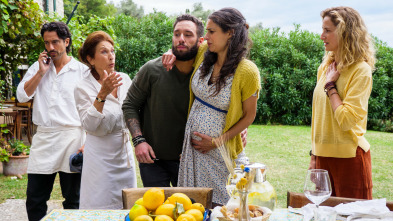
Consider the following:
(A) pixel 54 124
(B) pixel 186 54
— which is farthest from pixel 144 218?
(A) pixel 54 124

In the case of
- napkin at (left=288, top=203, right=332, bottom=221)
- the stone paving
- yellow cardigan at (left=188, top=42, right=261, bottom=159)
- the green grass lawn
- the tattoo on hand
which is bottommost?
the stone paving

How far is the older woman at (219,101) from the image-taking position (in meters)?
2.20

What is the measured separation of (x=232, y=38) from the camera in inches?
88.0

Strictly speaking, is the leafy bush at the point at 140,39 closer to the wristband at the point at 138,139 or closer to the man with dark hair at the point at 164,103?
the man with dark hair at the point at 164,103

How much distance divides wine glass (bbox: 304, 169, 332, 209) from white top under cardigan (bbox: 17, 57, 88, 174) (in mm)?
2124

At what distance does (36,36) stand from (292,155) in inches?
193

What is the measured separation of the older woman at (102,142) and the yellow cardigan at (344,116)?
132cm

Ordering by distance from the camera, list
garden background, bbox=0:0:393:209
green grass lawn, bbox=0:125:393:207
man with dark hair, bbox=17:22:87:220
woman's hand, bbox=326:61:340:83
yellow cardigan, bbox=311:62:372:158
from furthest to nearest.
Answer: garden background, bbox=0:0:393:209 < green grass lawn, bbox=0:125:393:207 < man with dark hair, bbox=17:22:87:220 < woman's hand, bbox=326:61:340:83 < yellow cardigan, bbox=311:62:372:158

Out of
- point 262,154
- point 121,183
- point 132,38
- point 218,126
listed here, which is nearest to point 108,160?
point 121,183

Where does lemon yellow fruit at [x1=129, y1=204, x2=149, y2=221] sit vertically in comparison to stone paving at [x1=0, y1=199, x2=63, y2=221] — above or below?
above

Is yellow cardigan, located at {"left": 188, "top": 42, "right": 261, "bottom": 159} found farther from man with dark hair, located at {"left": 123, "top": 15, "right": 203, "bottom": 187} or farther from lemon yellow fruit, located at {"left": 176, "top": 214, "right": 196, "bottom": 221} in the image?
lemon yellow fruit, located at {"left": 176, "top": 214, "right": 196, "bottom": 221}

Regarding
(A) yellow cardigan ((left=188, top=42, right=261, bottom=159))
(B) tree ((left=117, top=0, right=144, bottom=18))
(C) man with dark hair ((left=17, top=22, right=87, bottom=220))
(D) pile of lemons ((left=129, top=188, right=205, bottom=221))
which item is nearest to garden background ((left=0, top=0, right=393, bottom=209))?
(C) man with dark hair ((left=17, top=22, right=87, bottom=220))

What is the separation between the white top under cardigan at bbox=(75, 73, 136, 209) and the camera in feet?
8.64

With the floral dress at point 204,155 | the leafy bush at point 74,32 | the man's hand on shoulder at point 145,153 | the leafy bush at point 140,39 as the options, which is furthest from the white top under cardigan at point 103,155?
the leafy bush at point 140,39
